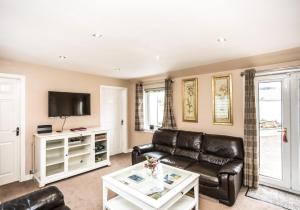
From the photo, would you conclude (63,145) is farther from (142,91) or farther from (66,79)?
(142,91)

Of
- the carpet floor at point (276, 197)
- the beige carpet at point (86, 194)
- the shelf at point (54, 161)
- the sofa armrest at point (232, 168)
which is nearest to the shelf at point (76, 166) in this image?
the beige carpet at point (86, 194)

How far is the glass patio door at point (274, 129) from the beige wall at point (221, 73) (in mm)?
271

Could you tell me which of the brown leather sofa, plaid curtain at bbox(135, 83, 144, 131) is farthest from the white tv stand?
plaid curtain at bbox(135, 83, 144, 131)

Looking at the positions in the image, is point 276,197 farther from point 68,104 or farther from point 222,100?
point 68,104

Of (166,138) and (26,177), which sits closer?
(26,177)

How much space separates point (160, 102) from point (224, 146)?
2.19 metres

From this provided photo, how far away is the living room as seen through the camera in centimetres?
174

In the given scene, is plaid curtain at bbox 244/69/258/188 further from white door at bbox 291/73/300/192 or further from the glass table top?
the glass table top

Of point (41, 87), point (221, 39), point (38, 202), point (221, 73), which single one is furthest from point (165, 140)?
point (41, 87)

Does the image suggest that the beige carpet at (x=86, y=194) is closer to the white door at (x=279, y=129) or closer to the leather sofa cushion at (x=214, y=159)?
the leather sofa cushion at (x=214, y=159)

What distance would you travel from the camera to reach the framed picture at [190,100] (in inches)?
154

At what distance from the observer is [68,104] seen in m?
3.89

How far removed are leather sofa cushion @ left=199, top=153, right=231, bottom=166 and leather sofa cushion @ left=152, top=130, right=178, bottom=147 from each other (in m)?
0.70

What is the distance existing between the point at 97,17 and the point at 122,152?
4.33m
